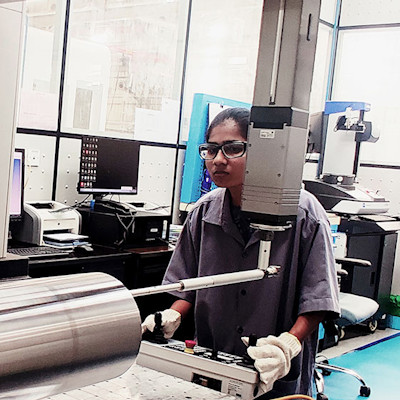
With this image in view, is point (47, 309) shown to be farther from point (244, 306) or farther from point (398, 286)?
point (398, 286)

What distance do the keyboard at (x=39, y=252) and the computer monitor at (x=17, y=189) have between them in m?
0.20

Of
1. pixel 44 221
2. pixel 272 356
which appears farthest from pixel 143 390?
pixel 44 221

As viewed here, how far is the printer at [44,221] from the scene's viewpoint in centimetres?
310

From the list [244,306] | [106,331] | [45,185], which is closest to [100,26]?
[45,185]

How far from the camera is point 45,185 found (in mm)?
3555

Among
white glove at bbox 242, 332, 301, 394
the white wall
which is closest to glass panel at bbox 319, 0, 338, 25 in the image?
the white wall

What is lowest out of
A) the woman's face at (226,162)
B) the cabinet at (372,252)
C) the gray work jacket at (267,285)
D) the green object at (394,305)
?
the green object at (394,305)

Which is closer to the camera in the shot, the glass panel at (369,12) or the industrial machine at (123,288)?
the industrial machine at (123,288)

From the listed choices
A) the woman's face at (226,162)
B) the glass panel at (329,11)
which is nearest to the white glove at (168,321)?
the woman's face at (226,162)

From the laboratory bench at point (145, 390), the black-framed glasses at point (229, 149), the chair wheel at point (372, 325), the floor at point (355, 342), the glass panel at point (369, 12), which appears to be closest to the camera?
the laboratory bench at point (145, 390)

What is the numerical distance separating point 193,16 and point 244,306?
3.27 m

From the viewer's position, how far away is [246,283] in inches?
66.8

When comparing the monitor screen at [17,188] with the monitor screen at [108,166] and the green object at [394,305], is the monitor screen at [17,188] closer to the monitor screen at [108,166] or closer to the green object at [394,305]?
the monitor screen at [108,166]

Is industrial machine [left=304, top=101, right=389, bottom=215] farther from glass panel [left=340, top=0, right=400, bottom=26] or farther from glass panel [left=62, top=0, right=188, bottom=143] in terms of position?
glass panel [left=340, top=0, right=400, bottom=26]
